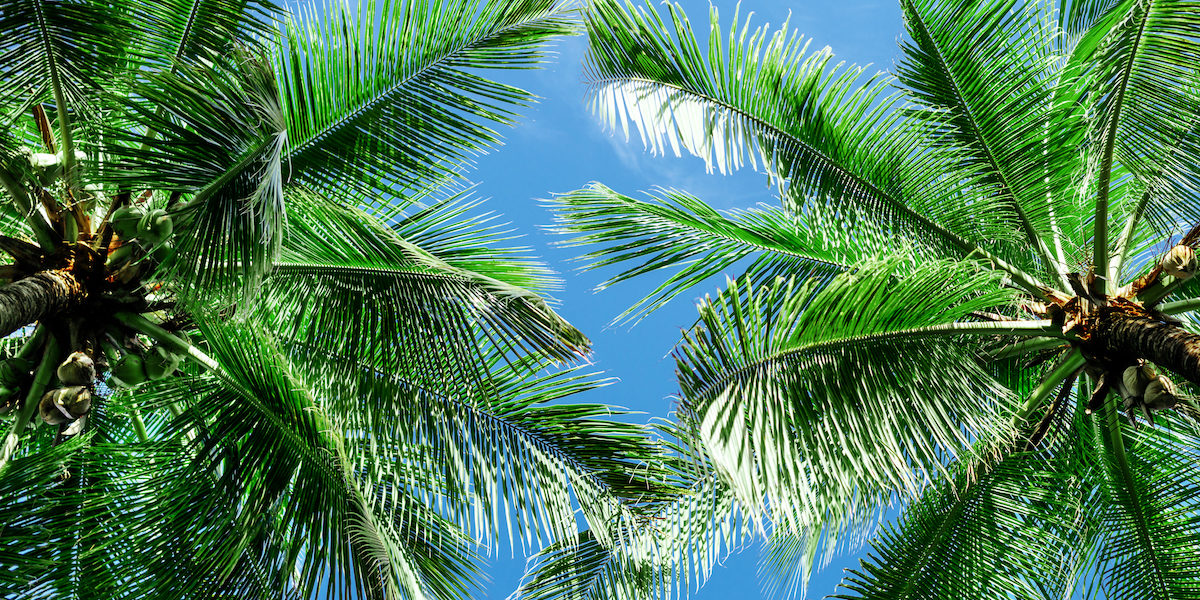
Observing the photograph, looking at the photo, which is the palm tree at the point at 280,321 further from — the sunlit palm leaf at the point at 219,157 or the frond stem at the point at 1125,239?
the frond stem at the point at 1125,239

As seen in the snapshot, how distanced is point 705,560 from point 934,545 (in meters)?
1.75

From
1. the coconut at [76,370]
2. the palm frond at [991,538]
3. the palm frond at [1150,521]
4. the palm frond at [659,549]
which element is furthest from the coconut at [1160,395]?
the coconut at [76,370]

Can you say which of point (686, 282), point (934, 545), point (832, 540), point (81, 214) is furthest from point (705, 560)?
point (81, 214)

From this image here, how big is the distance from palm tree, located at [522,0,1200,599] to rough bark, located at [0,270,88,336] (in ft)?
9.37

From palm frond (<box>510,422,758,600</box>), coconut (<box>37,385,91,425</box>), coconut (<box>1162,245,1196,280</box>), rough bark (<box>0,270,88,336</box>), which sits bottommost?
palm frond (<box>510,422,758,600</box>)

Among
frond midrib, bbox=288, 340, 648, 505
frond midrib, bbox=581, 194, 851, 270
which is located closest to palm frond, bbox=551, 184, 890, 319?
frond midrib, bbox=581, 194, 851, 270

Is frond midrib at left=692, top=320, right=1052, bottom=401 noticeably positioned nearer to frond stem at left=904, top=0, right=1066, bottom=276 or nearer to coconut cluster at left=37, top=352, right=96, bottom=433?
frond stem at left=904, top=0, right=1066, bottom=276

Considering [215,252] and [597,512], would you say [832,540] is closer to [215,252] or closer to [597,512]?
[597,512]

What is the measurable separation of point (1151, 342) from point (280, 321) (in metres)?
4.57

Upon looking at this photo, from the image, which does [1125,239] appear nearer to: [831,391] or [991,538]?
[991,538]

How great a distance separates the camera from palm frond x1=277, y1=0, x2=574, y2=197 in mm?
4941

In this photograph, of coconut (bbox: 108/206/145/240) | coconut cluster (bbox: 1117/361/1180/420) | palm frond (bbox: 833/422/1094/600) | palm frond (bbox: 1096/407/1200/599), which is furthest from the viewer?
palm frond (bbox: 833/422/1094/600)

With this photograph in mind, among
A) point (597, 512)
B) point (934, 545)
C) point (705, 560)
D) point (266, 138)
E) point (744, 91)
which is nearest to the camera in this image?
point (266, 138)

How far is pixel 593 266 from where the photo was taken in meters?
6.57
